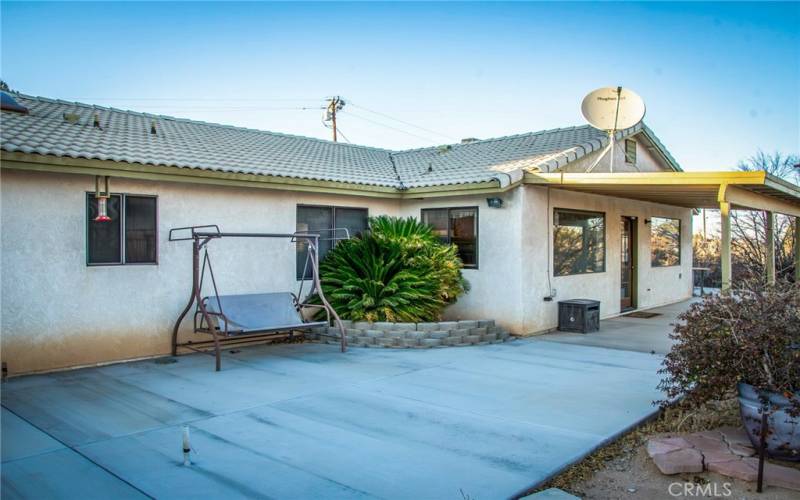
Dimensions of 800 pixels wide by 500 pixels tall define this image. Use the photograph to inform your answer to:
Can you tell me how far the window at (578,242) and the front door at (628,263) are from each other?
5.18 feet

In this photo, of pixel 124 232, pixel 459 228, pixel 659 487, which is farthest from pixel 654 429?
pixel 124 232

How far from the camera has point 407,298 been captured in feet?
32.5

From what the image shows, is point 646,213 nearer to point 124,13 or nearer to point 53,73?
point 124,13

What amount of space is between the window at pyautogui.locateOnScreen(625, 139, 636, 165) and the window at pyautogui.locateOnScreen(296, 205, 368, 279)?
6.51m

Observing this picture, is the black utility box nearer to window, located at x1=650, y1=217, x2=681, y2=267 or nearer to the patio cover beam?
the patio cover beam

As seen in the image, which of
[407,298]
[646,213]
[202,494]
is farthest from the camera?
[646,213]

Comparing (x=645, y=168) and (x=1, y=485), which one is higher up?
(x=645, y=168)

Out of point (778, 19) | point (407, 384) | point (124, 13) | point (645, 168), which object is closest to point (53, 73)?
point (124, 13)

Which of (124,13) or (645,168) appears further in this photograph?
(645,168)

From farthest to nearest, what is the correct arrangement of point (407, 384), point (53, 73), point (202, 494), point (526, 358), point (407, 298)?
point (53, 73) → point (407, 298) → point (526, 358) → point (407, 384) → point (202, 494)

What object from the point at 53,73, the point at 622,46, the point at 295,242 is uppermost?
the point at 622,46

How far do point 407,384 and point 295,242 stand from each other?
14.3ft

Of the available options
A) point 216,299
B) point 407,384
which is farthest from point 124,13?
point 407,384

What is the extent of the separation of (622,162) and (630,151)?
1.62 ft
